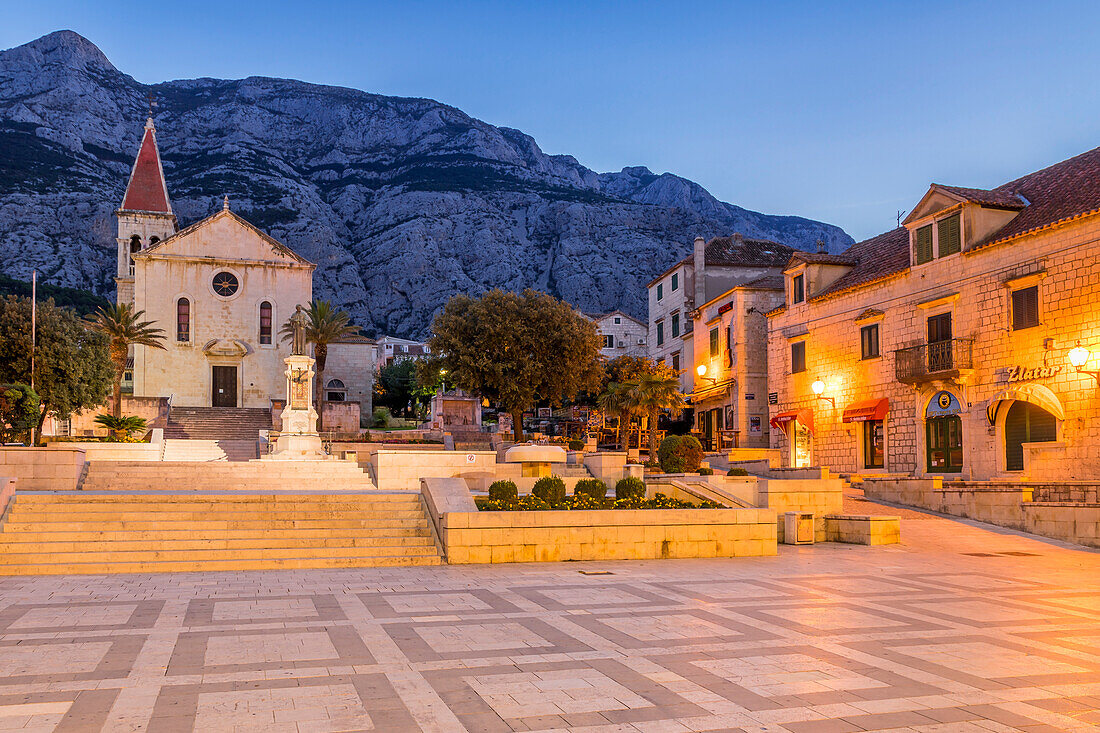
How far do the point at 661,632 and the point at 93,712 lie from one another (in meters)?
Answer: 5.71

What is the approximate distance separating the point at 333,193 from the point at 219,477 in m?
111

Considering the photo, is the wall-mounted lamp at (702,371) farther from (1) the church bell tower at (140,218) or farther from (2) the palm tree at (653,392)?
(1) the church bell tower at (140,218)

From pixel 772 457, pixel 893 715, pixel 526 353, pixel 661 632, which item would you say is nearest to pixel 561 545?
pixel 661 632

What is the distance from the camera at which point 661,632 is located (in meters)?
9.30

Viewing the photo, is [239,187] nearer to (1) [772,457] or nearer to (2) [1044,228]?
(1) [772,457]

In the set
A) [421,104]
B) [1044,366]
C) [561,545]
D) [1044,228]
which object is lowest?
[561,545]

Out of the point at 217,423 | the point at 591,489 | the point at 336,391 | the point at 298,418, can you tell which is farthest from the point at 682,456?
the point at 336,391

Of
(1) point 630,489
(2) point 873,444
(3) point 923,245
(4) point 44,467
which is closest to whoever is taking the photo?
(1) point 630,489

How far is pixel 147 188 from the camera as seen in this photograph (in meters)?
61.8

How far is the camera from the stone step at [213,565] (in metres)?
14.0

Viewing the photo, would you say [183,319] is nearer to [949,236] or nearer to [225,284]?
[225,284]

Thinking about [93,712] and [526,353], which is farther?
[526,353]

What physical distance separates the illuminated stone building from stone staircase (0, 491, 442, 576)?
62.6 ft

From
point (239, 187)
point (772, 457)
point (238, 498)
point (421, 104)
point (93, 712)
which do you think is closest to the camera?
point (93, 712)
